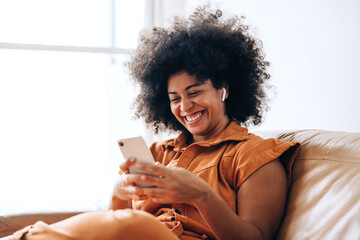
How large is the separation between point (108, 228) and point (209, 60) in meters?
0.90

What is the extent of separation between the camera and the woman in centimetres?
108

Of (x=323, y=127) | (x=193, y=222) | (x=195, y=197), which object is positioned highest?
(x=323, y=127)

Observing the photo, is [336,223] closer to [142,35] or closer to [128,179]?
[128,179]

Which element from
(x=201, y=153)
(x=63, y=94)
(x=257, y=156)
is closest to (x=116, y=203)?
(x=201, y=153)

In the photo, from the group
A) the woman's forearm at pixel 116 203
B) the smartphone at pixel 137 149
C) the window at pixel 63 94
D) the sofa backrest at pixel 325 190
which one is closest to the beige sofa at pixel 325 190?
the sofa backrest at pixel 325 190

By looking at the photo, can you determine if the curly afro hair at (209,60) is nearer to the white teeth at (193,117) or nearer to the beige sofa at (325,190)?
the white teeth at (193,117)

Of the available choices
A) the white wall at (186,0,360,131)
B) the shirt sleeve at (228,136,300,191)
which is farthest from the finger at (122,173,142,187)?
the white wall at (186,0,360,131)

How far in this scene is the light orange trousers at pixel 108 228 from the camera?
915mm

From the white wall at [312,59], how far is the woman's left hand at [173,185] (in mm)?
723

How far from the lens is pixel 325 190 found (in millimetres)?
1198

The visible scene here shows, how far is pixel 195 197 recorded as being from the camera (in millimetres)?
1191

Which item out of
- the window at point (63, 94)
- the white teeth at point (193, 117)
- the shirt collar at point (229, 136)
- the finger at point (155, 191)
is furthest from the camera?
the window at point (63, 94)

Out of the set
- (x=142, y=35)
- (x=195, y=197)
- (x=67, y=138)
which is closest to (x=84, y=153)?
(x=67, y=138)

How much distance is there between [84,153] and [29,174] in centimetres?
44
